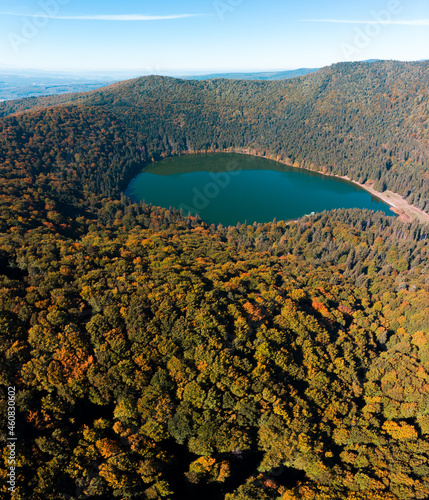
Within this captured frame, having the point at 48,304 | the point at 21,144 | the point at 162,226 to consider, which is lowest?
the point at 162,226

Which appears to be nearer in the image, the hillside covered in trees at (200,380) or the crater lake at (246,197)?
the hillside covered in trees at (200,380)

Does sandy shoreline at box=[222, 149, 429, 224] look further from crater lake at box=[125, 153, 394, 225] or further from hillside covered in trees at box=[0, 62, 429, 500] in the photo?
hillside covered in trees at box=[0, 62, 429, 500]

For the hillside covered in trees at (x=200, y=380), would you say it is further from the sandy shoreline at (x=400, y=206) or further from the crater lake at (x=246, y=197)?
the sandy shoreline at (x=400, y=206)

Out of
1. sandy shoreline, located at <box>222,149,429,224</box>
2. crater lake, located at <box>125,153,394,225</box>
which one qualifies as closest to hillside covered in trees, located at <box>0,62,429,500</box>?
crater lake, located at <box>125,153,394,225</box>

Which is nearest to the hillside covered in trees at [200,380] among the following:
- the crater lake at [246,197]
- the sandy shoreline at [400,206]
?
the crater lake at [246,197]

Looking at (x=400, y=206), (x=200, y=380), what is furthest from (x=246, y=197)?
(x=200, y=380)

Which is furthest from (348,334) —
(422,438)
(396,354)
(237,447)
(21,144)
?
(21,144)

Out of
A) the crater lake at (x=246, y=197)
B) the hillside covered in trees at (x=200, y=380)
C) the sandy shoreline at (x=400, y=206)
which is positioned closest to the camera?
the hillside covered in trees at (x=200, y=380)

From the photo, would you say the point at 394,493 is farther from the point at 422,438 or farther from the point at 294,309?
the point at 294,309

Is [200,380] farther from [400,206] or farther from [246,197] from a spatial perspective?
[400,206]

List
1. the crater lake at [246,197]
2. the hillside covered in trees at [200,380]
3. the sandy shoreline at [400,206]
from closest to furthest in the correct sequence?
1. the hillside covered in trees at [200,380]
2. the crater lake at [246,197]
3. the sandy shoreline at [400,206]

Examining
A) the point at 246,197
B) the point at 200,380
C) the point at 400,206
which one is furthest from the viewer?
the point at 246,197
